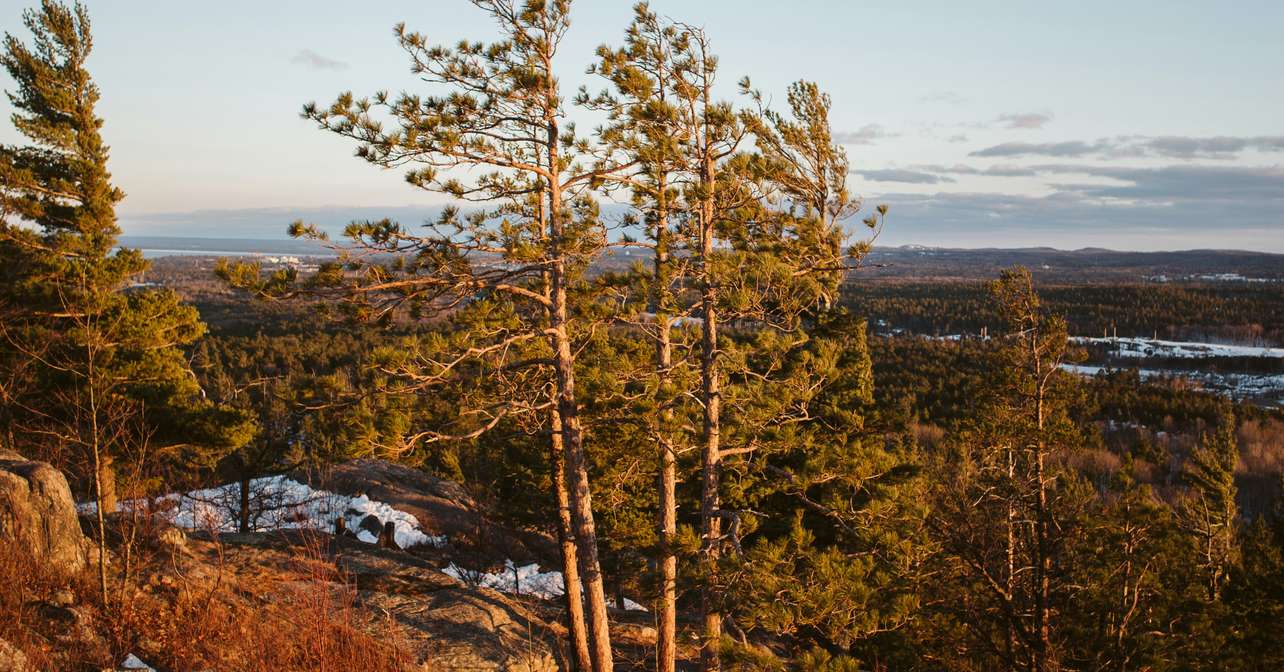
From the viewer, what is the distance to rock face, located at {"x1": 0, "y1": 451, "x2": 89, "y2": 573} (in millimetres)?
9328

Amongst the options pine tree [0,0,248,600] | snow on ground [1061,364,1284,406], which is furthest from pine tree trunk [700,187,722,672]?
snow on ground [1061,364,1284,406]

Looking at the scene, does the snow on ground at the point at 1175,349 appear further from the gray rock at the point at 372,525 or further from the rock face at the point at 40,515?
the rock face at the point at 40,515

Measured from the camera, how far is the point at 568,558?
11.1 metres

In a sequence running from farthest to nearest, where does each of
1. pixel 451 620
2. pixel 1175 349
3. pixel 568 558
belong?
1. pixel 1175 349
2. pixel 451 620
3. pixel 568 558

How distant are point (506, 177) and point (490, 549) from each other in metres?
18.7

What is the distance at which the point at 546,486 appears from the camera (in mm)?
15938

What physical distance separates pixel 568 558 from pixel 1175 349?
131 m

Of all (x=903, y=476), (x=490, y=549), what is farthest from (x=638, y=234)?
(x=490, y=549)

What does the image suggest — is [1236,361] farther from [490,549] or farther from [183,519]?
[183,519]

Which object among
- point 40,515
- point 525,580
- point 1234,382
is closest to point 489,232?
point 40,515

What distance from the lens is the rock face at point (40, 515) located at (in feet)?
30.6

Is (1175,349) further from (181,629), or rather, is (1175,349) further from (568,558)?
(181,629)

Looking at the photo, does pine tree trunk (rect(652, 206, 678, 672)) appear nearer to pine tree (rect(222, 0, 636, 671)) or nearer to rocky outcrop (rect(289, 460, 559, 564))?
pine tree (rect(222, 0, 636, 671))

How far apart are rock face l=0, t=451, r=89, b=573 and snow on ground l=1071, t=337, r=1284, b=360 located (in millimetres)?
116001
